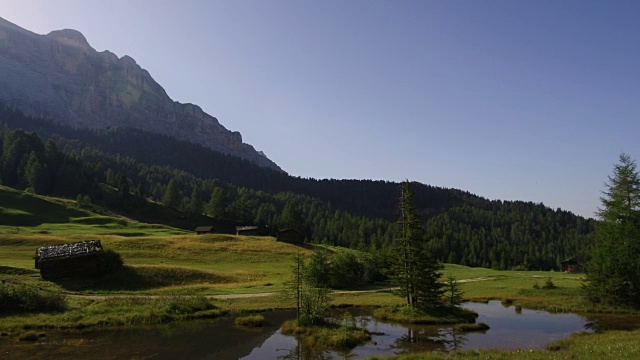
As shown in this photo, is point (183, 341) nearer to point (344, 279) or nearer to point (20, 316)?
point (20, 316)

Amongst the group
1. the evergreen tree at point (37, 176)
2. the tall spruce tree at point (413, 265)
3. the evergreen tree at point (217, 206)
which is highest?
the evergreen tree at point (37, 176)

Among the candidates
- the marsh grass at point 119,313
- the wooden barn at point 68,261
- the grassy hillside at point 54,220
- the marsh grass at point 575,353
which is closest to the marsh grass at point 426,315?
the marsh grass at point 575,353

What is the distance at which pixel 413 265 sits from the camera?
147 feet

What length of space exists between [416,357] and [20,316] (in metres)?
34.3

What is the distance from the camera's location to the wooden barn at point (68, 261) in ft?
183

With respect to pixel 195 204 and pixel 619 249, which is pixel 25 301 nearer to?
pixel 619 249

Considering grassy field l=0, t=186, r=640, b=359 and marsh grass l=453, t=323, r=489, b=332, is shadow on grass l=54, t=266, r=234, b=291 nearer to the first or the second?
grassy field l=0, t=186, r=640, b=359

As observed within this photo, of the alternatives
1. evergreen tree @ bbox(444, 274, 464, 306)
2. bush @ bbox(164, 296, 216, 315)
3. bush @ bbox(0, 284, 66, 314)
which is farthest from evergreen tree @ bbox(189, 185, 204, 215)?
evergreen tree @ bbox(444, 274, 464, 306)

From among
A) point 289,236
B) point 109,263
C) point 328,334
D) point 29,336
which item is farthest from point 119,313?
point 289,236

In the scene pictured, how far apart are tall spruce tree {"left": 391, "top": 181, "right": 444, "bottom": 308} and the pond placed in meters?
6.11

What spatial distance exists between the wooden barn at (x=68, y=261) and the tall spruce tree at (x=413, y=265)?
41926 millimetres

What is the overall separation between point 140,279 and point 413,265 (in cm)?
3822

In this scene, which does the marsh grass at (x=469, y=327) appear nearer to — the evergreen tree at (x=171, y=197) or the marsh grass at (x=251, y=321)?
the marsh grass at (x=251, y=321)

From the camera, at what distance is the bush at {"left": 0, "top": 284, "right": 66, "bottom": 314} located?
37.8 m
